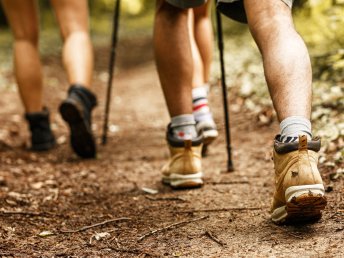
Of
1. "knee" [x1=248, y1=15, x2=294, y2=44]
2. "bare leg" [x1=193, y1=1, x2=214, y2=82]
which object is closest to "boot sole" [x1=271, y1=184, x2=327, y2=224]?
"knee" [x1=248, y1=15, x2=294, y2=44]

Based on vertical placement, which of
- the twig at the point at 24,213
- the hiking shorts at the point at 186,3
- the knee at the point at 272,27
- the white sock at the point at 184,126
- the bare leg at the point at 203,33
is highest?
the bare leg at the point at 203,33

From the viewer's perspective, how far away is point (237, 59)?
6602mm

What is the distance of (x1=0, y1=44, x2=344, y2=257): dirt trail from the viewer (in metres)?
1.67

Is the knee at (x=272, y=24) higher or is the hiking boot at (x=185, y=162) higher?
the knee at (x=272, y=24)

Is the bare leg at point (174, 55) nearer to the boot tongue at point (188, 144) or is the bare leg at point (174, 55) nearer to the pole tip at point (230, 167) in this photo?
the boot tongue at point (188, 144)

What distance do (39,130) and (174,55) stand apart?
167 cm

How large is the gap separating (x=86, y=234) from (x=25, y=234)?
9.1 inches

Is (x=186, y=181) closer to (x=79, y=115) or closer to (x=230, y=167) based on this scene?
(x=230, y=167)

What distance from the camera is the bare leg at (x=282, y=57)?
1.69 meters

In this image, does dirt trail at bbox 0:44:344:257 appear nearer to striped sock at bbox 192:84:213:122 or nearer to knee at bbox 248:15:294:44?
striped sock at bbox 192:84:213:122

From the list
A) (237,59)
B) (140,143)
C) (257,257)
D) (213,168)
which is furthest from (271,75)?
(237,59)

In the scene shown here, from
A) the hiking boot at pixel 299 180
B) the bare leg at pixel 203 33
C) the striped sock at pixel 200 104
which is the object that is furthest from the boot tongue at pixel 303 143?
the bare leg at pixel 203 33

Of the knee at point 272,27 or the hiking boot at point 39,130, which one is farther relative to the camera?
the hiking boot at point 39,130

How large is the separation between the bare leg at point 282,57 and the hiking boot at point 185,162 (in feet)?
2.49
